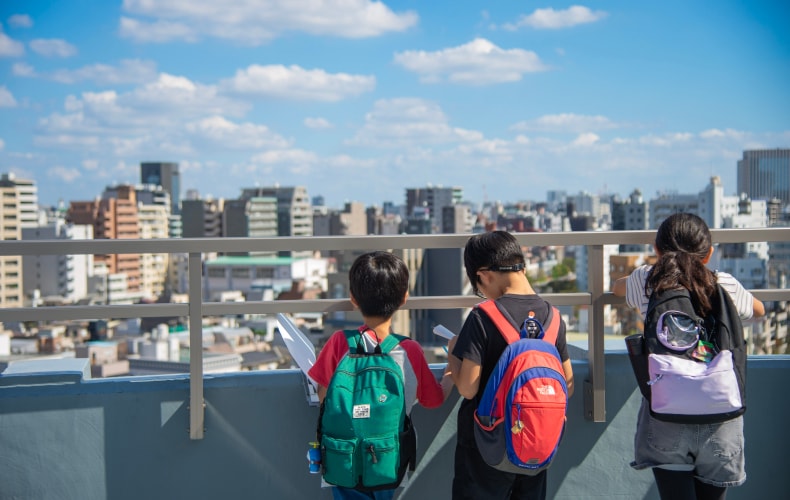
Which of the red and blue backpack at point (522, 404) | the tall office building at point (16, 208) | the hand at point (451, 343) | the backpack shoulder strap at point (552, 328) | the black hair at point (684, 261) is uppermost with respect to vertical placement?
the tall office building at point (16, 208)

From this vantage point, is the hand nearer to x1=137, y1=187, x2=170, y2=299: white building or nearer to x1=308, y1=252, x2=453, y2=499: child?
x1=308, y1=252, x2=453, y2=499: child

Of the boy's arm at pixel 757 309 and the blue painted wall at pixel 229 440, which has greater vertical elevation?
the boy's arm at pixel 757 309

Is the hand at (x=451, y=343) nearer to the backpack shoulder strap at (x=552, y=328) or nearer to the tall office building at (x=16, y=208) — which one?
the backpack shoulder strap at (x=552, y=328)

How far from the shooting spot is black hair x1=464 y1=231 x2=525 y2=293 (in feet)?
8.66

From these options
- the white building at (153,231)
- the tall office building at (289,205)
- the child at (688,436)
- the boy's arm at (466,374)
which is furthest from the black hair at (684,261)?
the tall office building at (289,205)

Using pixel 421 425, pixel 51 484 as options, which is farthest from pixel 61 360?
pixel 421 425

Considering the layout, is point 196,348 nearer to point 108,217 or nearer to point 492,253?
point 492,253

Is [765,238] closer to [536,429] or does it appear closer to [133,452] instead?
[536,429]

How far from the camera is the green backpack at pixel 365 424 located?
8.45ft

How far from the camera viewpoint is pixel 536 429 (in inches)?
96.0

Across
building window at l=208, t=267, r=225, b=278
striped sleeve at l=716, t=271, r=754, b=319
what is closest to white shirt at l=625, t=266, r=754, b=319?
striped sleeve at l=716, t=271, r=754, b=319

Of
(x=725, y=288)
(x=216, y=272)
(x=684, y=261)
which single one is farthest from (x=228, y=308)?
(x=216, y=272)

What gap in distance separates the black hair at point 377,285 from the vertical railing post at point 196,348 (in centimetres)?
68

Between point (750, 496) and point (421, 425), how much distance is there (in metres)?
1.42
